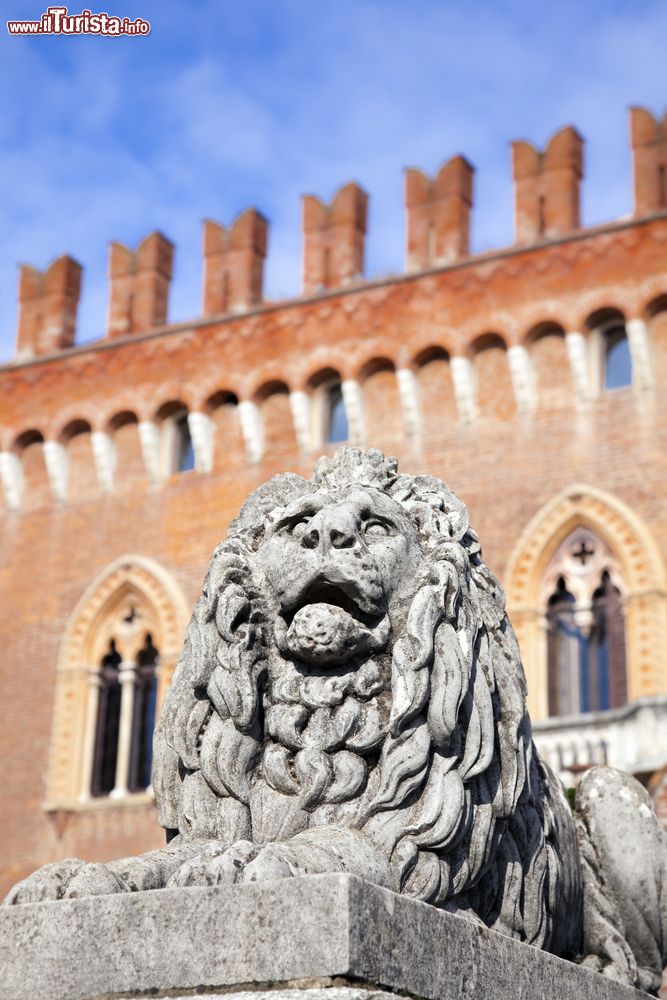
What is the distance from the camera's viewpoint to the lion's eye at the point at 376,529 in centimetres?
394

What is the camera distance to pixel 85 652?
19.7 metres

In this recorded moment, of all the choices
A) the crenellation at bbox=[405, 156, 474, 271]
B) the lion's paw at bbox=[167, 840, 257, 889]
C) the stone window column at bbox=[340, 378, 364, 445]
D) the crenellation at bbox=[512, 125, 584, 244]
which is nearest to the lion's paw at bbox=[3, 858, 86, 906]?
the lion's paw at bbox=[167, 840, 257, 889]

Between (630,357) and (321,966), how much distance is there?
15.2m

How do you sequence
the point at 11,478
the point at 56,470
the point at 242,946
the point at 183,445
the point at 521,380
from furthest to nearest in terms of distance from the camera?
the point at 11,478 → the point at 56,470 → the point at 183,445 → the point at 521,380 → the point at 242,946

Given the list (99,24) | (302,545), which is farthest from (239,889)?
(99,24)

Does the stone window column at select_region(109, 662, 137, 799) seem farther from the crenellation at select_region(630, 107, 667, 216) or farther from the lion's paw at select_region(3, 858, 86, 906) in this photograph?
the lion's paw at select_region(3, 858, 86, 906)

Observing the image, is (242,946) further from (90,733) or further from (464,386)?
(90,733)

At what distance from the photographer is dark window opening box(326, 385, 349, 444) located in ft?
63.1

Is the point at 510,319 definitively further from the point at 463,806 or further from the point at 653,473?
the point at 463,806

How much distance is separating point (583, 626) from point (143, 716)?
5334mm

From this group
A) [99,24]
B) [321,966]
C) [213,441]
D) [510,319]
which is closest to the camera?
[321,966]

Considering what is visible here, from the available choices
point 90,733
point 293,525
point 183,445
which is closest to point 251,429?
point 183,445

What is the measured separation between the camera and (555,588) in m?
17.2

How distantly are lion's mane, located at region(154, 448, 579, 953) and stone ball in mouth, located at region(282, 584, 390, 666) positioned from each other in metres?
0.07
